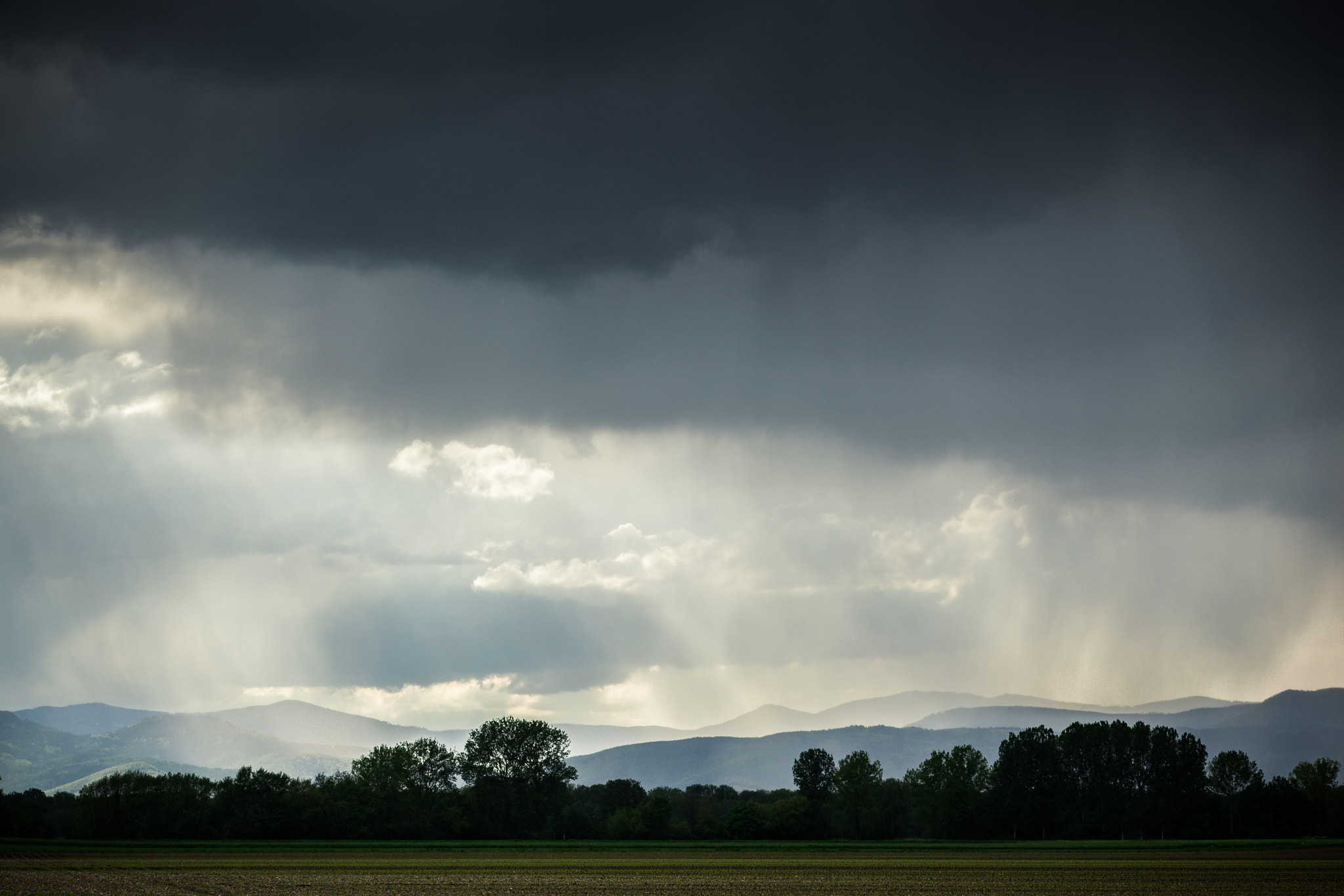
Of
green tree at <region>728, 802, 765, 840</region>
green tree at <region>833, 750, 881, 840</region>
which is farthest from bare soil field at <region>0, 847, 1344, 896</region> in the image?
green tree at <region>833, 750, 881, 840</region>

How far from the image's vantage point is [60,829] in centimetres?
13100

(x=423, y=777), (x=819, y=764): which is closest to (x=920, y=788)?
(x=819, y=764)

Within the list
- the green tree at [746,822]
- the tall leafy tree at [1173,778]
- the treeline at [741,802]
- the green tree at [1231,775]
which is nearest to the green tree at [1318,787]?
the treeline at [741,802]

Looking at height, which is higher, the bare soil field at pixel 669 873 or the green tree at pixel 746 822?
the bare soil field at pixel 669 873

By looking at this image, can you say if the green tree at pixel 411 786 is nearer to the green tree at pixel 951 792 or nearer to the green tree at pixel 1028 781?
the green tree at pixel 951 792

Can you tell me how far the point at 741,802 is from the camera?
15612 cm

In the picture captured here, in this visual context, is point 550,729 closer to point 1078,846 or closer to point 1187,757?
point 1078,846

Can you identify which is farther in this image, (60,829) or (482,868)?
(60,829)

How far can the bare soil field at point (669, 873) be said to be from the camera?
6244 cm

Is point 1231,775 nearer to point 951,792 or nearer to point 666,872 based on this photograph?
point 951,792

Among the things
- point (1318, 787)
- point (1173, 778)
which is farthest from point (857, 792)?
point (1318, 787)

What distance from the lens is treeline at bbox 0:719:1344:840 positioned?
128 metres

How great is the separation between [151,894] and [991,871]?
6154cm

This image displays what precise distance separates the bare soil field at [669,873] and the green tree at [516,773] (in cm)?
3730
